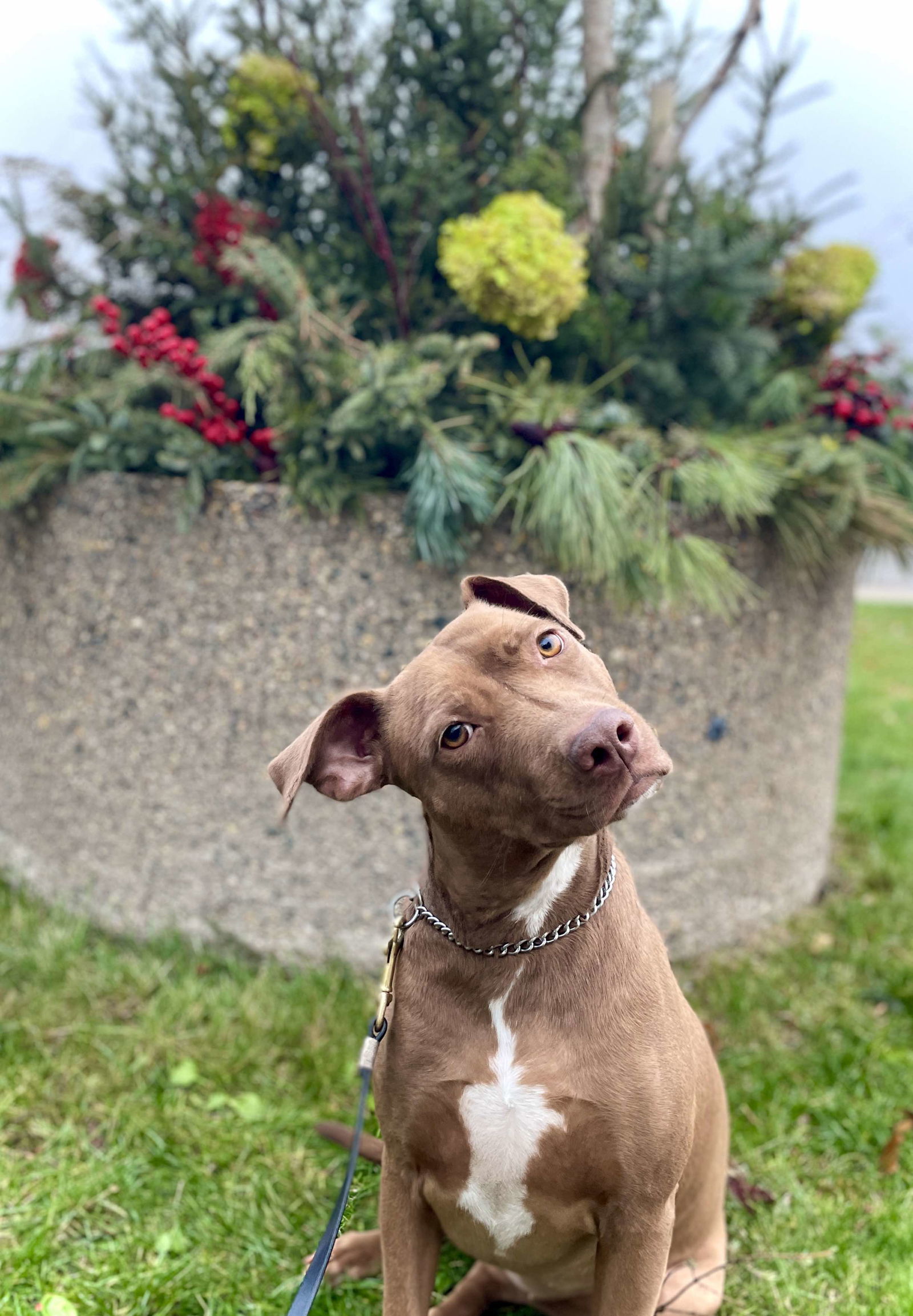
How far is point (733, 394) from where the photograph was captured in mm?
3336

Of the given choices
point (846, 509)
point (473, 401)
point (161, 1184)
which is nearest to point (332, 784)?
point (161, 1184)

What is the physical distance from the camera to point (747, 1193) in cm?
238

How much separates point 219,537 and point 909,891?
2945mm

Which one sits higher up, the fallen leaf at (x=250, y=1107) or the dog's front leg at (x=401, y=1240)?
the dog's front leg at (x=401, y=1240)

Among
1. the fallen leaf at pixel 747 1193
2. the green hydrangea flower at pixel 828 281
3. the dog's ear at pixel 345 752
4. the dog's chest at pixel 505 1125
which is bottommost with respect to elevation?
the fallen leaf at pixel 747 1193

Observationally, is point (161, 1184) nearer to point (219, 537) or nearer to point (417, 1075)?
point (417, 1075)

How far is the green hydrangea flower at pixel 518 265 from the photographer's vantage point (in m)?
2.96

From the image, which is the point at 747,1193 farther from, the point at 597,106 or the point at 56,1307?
the point at 597,106

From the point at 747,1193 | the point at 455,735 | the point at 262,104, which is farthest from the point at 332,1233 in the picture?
the point at 262,104

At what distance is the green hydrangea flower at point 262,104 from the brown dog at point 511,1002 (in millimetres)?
2460

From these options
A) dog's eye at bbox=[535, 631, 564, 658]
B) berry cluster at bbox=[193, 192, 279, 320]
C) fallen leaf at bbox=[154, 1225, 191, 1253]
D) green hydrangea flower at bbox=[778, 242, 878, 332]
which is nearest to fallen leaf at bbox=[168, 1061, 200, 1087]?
fallen leaf at bbox=[154, 1225, 191, 1253]

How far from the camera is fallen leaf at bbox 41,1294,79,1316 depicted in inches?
77.4

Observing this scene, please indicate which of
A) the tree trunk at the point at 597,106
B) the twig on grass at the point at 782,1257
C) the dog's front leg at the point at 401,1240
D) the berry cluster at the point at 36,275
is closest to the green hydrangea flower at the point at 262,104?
the berry cluster at the point at 36,275

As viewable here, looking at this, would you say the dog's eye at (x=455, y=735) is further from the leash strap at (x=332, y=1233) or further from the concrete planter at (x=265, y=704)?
the concrete planter at (x=265, y=704)
